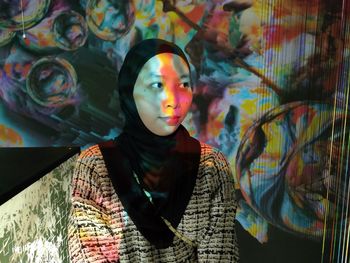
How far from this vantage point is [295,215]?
1.80 m

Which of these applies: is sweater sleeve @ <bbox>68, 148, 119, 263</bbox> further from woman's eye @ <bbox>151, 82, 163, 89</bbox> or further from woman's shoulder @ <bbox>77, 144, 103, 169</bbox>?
woman's eye @ <bbox>151, 82, 163, 89</bbox>

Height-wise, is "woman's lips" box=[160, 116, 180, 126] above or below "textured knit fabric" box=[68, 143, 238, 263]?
above

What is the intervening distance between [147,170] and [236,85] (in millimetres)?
827

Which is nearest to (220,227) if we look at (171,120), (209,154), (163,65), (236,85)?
(209,154)

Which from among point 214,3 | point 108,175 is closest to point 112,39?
point 214,3

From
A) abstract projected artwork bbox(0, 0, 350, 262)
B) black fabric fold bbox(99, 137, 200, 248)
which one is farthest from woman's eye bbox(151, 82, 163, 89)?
abstract projected artwork bbox(0, 0, 350, 262)

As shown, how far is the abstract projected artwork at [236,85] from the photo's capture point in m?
1.68

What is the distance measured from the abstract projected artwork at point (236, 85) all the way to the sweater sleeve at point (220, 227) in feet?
2.36

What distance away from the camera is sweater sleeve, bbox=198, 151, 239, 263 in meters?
1.04

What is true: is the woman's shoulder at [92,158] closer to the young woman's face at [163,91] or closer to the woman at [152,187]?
the woman at [152,187]

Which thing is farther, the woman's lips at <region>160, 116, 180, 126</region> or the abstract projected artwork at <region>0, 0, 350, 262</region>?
the abstract projected artwork at <region>0, 0, 350, 262</region>

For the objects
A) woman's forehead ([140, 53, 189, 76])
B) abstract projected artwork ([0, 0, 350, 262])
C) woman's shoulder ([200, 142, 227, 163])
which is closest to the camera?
woman's forehead ([140, 53, 189, 76])

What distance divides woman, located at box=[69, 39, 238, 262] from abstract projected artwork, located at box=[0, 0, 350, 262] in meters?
0.72

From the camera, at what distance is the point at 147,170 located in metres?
1.02
